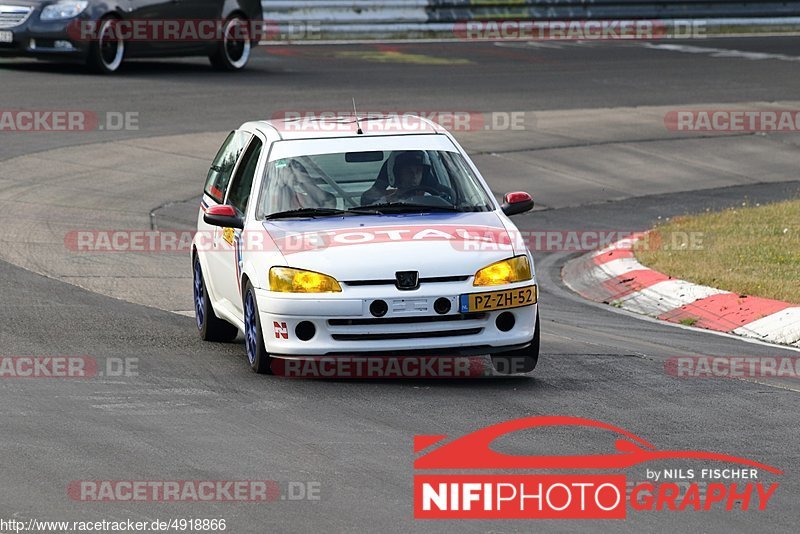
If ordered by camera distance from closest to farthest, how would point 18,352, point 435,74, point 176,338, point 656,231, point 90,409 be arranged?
point 90,409
point 18,352
point 176,338
point 656,231
point 435,74

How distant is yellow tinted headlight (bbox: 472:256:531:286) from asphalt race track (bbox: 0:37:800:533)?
62 centimetres

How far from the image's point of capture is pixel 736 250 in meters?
13.9

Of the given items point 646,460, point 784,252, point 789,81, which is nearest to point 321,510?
point 646,460

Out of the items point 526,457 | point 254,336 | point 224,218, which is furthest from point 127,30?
point 526,457

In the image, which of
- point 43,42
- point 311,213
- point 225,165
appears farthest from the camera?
point 43,42

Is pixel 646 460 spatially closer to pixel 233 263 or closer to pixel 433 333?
pixel 433 333

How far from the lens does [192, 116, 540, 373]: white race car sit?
8.73 m

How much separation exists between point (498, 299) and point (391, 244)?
2.28 feet

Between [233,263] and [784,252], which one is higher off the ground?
[233,263]

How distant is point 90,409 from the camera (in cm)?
823

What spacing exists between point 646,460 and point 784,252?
23.0 ft

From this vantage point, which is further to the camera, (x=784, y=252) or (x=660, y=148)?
(x=660, y=148)

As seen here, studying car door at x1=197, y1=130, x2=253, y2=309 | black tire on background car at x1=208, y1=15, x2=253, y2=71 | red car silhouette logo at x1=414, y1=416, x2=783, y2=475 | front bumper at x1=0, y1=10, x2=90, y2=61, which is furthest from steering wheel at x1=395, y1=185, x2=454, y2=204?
black tire on background car at x1=208, y1=15, x2=253, y2=71

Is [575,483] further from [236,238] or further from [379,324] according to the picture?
[236,238]
